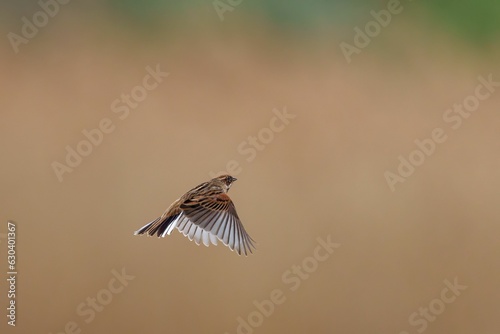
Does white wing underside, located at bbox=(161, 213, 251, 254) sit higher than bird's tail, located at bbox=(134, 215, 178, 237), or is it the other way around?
white wing underside, located at bbox=(161, 213, 251, 254)

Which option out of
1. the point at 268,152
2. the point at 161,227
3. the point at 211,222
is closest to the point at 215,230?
the point at 211,222

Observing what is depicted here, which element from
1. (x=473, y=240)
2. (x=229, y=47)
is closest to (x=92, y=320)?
(x=229, y=47)

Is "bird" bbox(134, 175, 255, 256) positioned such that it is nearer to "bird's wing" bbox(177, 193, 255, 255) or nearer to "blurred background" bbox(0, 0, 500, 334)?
"bird's wing" bbox(177, 193, 255, 255)

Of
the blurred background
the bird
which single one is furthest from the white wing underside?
the blurred background

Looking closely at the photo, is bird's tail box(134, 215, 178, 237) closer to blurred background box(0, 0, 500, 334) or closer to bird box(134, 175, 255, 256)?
bird box(134, 175, 255, 256)

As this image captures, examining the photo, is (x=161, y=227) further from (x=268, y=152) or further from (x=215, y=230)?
(x=268, y=152)

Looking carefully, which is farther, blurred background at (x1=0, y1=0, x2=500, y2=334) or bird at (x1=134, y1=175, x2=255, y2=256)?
blurred background at (x1=0, y1=0, x2=500, y2=334)

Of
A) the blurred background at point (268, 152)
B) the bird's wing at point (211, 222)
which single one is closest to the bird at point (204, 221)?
the bird's wing at point (211, 222)
